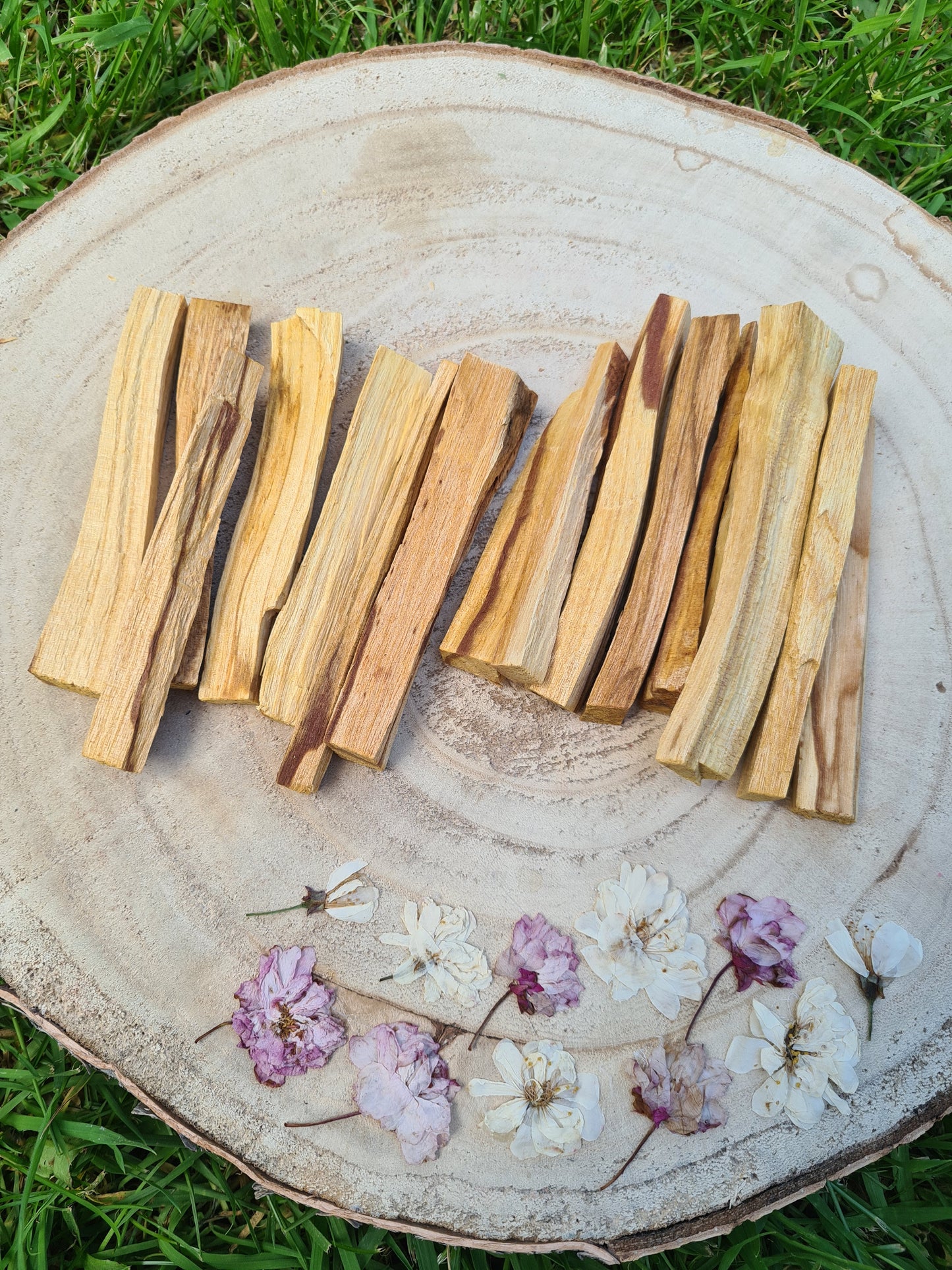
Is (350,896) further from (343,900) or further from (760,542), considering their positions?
(760,542)

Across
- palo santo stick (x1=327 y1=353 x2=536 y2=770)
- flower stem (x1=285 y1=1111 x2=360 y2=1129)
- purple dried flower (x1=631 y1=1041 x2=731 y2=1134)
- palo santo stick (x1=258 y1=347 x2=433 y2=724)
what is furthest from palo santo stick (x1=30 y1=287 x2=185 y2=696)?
purple dried flower (x1=631 y1=1041 x2=731 y2=1134)

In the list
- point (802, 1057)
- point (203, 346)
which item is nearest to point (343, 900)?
point (802, 1057)

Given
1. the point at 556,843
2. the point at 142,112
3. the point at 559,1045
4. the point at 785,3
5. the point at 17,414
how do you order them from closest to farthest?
1. the point at 559,1045
2. the point at 556,843
3. the point at 17,414
4. the point at 142,112
5. the point at 785,3

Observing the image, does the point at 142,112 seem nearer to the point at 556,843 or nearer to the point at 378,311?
the point at 378,311

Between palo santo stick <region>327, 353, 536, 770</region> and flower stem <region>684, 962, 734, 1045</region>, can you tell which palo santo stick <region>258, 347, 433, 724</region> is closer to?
palo santo stick <region>327, 353, 536, 770</region>

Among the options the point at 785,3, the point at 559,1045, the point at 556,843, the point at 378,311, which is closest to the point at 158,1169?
the point at 559,1045

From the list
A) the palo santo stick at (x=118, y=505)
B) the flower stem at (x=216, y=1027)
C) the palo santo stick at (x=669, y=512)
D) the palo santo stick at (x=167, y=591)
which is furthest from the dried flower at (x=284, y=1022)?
the palo santo stick at (x=669, y=512)
